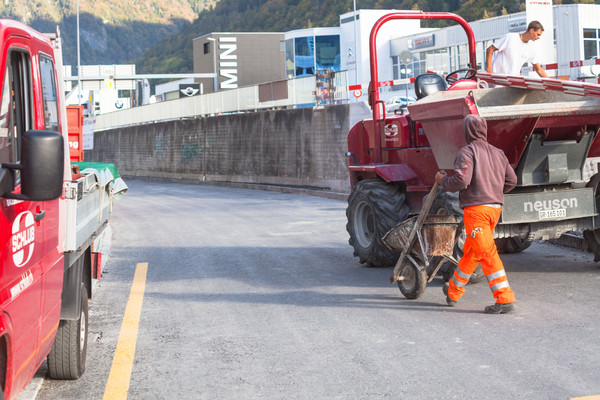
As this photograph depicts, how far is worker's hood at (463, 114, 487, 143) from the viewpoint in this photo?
25.9ft

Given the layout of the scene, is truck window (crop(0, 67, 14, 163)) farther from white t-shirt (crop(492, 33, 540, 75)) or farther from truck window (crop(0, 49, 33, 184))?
white t-shirt (crop(492, 33, 540, 75))

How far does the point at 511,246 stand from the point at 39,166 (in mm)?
8525

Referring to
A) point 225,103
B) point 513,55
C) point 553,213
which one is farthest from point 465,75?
point 225,103

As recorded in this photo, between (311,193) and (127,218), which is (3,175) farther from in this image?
(311,193)

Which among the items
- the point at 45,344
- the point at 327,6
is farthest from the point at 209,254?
the point at 327,6

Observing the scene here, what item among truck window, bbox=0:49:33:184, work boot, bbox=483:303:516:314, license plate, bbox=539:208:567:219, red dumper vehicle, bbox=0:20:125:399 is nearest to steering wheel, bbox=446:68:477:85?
license plate, bbox=539:208:567:219

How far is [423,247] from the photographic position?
8.30m

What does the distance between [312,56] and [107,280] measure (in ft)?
267

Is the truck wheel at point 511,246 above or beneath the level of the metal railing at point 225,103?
beneath

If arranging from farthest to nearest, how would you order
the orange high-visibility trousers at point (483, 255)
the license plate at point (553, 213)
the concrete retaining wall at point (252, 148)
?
the concrete retaining wall at point (252, 148) → the license plate at point (553, 213) → the orange high-visibility trousers at point (483, 255)

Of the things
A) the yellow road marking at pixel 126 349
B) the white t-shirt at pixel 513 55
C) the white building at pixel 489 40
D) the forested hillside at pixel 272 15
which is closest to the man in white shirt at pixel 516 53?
the white t-shirt at pixel 513 55

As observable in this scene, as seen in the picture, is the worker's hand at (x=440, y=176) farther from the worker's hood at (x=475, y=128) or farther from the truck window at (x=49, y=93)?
the truck window at (x=49, y=93)

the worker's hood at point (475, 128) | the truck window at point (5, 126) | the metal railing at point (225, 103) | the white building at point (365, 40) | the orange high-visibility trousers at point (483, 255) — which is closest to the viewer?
the truck window at point (5, 126)

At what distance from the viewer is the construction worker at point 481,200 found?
7645 mm
